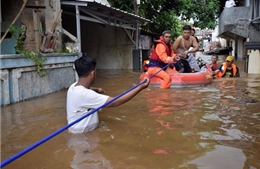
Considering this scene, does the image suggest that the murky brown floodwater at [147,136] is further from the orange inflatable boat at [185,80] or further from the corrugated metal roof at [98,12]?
the corrugated metal roof at [98,12]

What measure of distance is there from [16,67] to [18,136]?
8.45 feet

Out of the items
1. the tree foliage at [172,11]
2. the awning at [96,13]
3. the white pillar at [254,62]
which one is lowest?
the white pillar at [254,62]

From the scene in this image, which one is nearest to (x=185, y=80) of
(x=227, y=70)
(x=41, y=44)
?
(x=227, y=70)

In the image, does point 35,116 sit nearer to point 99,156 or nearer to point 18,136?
point 18,136

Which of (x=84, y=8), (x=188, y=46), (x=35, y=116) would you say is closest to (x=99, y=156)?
(x=35, y=116)

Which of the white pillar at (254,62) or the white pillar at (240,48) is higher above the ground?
the white pillar at (240,48)

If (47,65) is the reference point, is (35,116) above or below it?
below

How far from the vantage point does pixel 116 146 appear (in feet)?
11.2

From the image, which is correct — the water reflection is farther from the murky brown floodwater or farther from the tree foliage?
the tree foliage

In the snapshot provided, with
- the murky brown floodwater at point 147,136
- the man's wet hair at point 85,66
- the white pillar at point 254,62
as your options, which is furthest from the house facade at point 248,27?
the man's wet hair at point 85,66

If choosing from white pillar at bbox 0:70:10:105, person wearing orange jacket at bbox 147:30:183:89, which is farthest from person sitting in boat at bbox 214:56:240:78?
white pillar at bbox 0:70:10:105

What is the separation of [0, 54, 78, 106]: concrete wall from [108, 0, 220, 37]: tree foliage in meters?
8.66

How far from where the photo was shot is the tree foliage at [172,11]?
16375 millimetres

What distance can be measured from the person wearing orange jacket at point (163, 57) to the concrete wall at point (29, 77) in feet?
7.64
